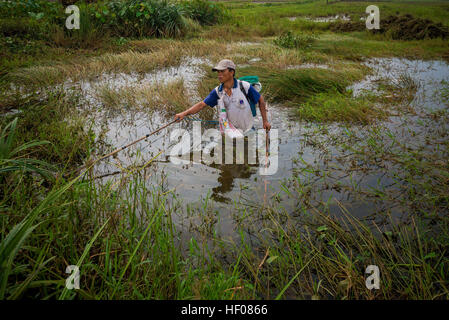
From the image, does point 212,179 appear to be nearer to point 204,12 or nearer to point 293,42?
point 293,42

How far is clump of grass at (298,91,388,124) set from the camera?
530cm

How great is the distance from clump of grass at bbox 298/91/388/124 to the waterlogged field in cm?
3

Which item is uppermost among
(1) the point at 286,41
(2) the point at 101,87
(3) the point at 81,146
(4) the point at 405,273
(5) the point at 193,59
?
(1) the point at 286,41

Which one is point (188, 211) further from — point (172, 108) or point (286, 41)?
point (286, 41)

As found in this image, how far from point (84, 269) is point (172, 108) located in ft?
13.6

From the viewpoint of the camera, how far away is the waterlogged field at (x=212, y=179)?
79.5 inches

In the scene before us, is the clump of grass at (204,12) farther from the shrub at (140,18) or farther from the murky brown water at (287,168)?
the murky brown water at (287,168)

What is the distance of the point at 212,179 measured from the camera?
387 cm

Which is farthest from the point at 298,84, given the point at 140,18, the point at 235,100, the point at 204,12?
the point at 204,12

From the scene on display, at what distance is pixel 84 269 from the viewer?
1.90 metres

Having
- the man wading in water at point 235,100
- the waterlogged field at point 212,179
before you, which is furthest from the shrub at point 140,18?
the man wading in water at point 235,100

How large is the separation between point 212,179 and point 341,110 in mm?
2920

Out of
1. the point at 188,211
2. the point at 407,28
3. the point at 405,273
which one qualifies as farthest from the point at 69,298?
the point at 407,28

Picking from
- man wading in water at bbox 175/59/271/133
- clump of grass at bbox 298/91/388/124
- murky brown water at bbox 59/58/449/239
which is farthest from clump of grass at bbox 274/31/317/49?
man wading in water at bbox 175/59/271/133
